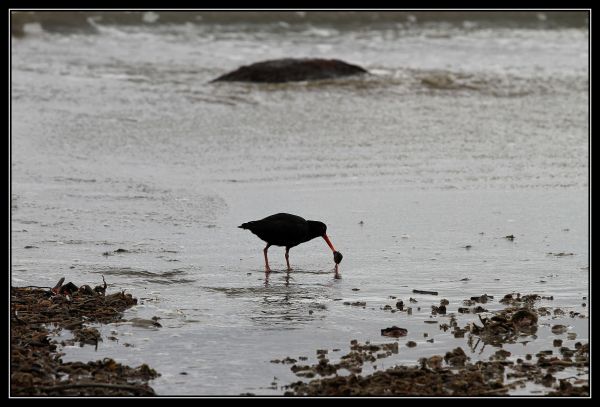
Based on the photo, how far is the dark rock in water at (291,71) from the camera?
67.9 ft

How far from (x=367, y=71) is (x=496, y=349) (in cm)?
1552

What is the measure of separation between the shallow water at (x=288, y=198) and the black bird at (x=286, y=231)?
0.68ft

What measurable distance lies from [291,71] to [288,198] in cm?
970

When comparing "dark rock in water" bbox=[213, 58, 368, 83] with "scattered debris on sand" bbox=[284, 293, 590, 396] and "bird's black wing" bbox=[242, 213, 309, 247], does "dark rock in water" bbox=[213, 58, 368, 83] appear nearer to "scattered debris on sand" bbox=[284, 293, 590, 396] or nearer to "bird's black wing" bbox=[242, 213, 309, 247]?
"bird's black wing" bbox=[242, 213, 309, 247]

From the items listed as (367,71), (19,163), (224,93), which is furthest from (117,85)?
(19,163)

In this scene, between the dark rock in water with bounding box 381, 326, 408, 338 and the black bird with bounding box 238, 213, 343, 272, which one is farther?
the black bird with bounding box 238, 213, 343, 272

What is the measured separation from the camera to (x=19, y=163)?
13.2 m

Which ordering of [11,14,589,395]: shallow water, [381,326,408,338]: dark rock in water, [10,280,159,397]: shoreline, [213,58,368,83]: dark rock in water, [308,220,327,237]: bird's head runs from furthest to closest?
[213,58,368,83]: dark rock in water
[308,220,327,237]: bird's head
[11,14,589,395]: shallow water
[381,326,408,338]: dark rock in water
[10,280,159,397]: shoreline

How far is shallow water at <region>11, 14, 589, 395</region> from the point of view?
7164 millimetres

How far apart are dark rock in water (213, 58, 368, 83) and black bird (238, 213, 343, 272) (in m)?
11.5

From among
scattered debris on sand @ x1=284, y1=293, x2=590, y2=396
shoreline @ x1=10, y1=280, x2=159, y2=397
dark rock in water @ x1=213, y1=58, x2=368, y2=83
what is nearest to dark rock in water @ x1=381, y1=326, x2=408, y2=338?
scattered debris on sand @ x1=284, y1=293, x2=590, y2=396

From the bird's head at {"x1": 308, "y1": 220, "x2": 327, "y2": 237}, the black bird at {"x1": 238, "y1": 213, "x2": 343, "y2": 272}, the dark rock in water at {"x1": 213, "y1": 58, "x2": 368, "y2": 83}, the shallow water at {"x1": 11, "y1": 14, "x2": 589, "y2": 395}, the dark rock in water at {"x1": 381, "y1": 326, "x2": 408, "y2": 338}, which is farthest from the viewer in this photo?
the dark rock in water at {"x1": 213, "y1": 58, "x2": 368, "y2": 83}

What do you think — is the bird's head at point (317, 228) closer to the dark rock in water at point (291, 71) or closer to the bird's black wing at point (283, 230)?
the bird's black wing at point (283, 230)

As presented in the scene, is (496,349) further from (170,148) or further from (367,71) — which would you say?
(367,71)
